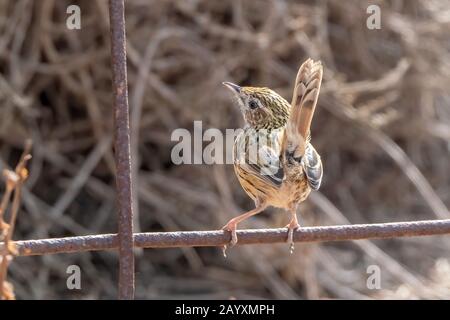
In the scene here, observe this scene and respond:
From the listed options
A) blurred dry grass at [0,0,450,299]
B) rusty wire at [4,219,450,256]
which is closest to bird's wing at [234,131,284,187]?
rusty wire at [4,219,450,256]

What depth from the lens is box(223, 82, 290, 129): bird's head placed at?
3.37m

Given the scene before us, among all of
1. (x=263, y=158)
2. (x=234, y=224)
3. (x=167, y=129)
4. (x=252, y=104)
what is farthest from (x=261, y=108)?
(x=167, y=129)

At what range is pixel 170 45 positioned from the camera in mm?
5215

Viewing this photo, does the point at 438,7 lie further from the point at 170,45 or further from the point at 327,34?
the point at 170,45

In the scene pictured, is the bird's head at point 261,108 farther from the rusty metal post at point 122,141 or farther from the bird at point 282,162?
the rusty metal post at point 122,141

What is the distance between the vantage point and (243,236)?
80.4 inches

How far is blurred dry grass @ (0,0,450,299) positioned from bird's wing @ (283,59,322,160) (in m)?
2.08

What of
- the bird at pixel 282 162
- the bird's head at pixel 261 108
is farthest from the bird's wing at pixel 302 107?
the bird's head at pixel 261 108

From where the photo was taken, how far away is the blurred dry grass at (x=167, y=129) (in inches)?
194

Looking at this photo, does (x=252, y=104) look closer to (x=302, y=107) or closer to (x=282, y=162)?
(x=282, y=162)

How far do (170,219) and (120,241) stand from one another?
3.43 m

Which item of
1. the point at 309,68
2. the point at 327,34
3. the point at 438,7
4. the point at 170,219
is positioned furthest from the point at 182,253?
the point at 309,68

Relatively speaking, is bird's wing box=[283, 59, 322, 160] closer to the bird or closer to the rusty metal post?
the bird

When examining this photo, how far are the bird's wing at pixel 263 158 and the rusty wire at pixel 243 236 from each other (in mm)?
687
